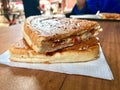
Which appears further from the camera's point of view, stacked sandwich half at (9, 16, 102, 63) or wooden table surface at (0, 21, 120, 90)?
stacked sandwich half at (9, 16, 102, 63)

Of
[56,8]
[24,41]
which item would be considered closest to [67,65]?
[24,41]

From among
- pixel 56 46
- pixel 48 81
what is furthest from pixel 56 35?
pixel 48 81

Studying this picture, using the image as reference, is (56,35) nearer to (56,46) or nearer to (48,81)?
(56,46)

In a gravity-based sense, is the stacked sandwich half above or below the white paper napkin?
above

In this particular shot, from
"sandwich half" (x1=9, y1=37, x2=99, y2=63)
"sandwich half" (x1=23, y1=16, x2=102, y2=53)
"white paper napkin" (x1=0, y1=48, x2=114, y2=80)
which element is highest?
"sandwich half" (x1=23, y1=16, x2=102, y2=53)
